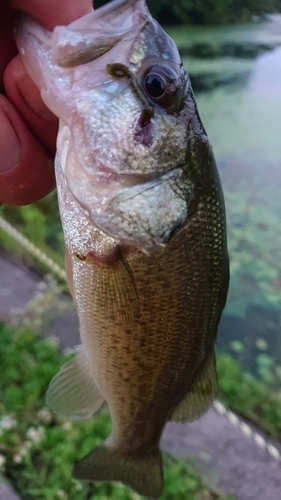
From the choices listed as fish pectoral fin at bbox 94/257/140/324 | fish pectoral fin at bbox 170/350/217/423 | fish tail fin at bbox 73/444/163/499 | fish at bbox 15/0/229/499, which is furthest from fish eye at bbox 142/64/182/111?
fish tail fin at bbox 73/444/163/499

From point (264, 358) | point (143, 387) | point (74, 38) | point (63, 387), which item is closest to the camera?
point (74, 38)

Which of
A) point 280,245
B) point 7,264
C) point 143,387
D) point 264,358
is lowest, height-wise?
point 280,245

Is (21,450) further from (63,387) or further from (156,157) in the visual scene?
(156,157)

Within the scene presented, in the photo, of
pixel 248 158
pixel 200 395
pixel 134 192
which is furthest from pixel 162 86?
pixel 248 158

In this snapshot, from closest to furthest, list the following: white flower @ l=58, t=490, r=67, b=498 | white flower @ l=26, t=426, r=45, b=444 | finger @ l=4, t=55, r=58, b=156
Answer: finger @ l=4, t=55, r=58, b=156 → white flower @ l=58, t=490, r=67, b=498 → white flower @ l=26, t=426, r=45, b=444

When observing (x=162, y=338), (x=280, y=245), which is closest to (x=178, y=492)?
(x=162, y=338)

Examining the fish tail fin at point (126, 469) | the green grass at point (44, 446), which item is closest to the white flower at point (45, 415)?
the green grass at point (44, 446)

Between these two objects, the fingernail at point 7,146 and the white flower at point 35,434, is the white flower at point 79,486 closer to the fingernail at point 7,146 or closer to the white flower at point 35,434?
the white flower at point 35,434

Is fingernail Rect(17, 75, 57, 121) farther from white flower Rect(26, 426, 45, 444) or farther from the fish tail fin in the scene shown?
white flower Rect(26, 426, 45, 444)
